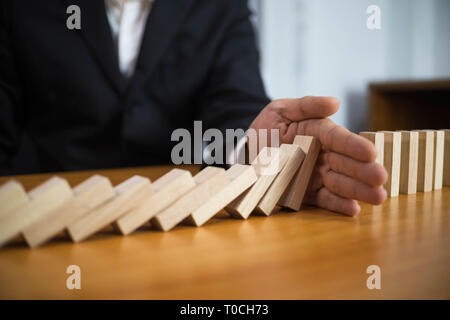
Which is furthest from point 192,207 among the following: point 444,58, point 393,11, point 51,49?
point 444,58

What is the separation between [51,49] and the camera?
5.05 feet

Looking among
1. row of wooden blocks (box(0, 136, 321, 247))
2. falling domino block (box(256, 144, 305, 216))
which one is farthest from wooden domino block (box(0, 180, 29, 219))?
falling domino block (box(256, 144, 305, 216))

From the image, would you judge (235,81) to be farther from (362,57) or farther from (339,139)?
(362,57)

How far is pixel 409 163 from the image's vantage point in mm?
869

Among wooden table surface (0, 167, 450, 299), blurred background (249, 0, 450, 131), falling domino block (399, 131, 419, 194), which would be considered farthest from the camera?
blurred background (249, 0, 450, 131)

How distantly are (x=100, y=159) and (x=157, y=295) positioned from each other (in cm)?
123

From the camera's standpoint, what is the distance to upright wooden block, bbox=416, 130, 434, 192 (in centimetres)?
89

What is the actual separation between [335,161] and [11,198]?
514mm

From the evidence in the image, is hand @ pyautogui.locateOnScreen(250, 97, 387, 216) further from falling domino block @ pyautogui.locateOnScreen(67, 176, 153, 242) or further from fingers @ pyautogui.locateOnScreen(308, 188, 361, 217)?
falling domino block @ pyautogui.locateOnScreen(67, 176, 153, 242)

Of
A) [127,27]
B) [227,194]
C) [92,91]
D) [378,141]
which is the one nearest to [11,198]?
[227,194]

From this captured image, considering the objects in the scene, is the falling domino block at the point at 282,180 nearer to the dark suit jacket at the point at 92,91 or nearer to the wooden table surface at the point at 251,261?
the wooden table surface at the point at 251,261

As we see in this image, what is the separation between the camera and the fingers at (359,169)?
0.66 m

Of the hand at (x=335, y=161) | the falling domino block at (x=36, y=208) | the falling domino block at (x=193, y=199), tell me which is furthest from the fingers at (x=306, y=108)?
the falling domino block at (x=36, y=208)

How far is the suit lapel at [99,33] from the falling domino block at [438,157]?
109 cm
